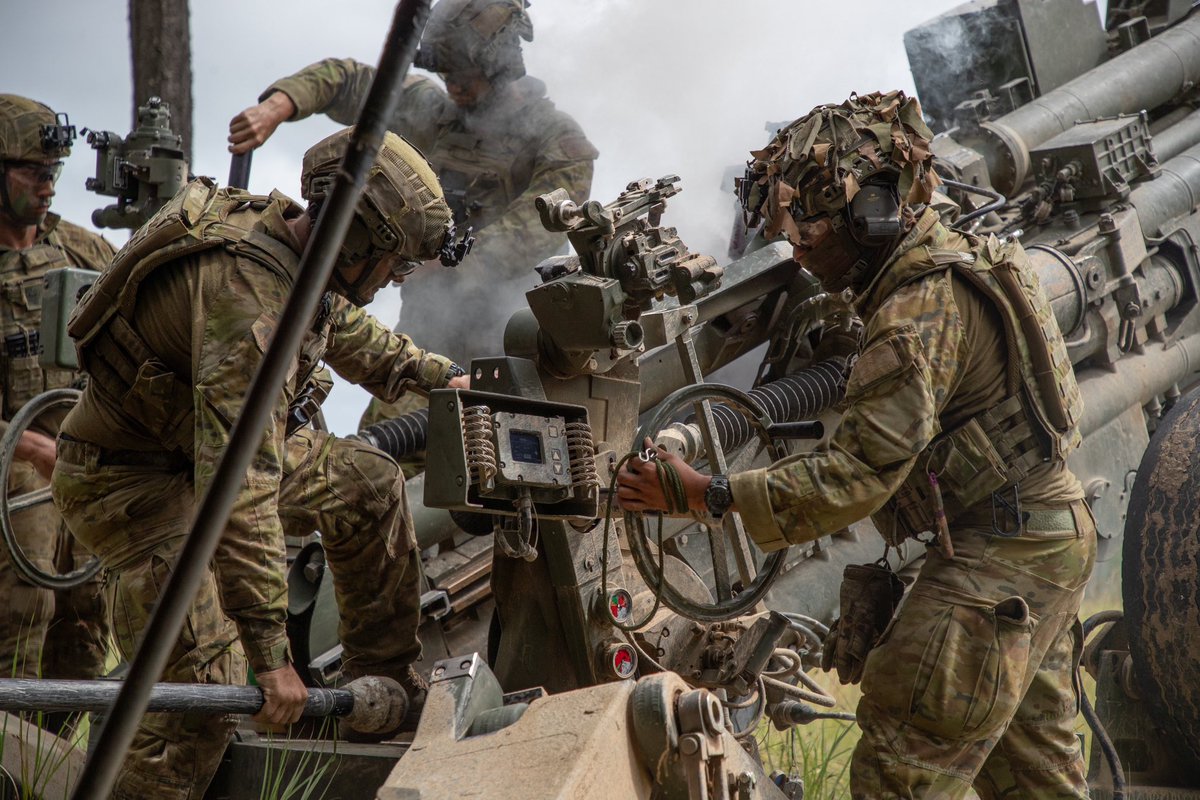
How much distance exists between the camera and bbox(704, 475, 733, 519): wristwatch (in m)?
3.48

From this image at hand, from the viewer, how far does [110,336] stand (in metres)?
3.86

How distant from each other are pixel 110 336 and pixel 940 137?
421 centimetres

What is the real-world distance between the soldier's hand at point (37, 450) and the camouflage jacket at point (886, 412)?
9.24ft

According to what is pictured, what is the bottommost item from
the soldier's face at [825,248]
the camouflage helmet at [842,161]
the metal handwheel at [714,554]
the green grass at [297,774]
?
the green grass at [297,774]

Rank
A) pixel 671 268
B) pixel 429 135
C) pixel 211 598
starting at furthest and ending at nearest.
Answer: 1. pixel 429 135
2. pixel 671 268
3. pixel 211 598

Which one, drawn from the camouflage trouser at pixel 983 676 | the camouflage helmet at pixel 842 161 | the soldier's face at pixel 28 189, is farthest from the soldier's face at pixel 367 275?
the soldier's face at pixel 28 189

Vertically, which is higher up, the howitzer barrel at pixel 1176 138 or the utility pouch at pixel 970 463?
the howitzer barrel at pixel 1176 138

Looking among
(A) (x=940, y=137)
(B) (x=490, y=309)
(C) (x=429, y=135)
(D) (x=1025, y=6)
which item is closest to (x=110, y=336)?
(B) (x=490, y=309)

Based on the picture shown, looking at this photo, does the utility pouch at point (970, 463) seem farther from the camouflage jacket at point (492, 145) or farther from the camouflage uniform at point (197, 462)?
the camouflage jacket at point (492, 145)

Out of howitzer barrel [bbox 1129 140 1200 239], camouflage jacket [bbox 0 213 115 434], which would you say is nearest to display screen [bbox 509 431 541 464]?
camouflage jacket [bbox 0 213 115 434]

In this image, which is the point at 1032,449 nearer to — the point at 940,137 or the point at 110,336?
the point at 110,336

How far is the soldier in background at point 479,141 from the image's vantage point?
22.3 feet

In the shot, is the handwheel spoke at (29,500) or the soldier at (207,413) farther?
the handwheel spoke at (29,500)

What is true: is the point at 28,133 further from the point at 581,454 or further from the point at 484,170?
the point at 581,454
